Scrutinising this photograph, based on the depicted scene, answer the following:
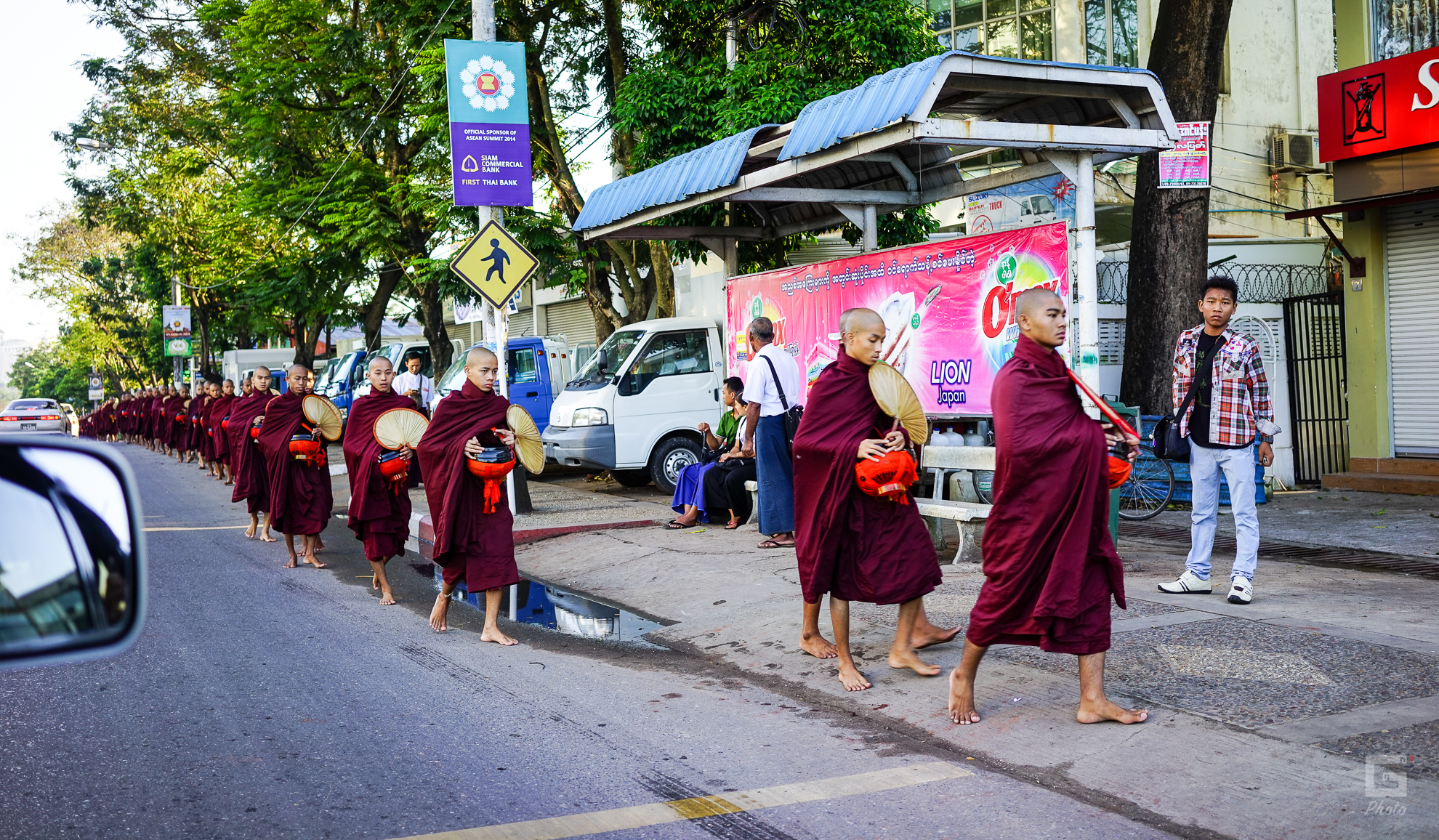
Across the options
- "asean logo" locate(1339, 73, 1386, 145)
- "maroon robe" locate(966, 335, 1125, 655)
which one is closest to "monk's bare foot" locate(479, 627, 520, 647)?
"maroon robe" locate(966, 335, 1125, 655)

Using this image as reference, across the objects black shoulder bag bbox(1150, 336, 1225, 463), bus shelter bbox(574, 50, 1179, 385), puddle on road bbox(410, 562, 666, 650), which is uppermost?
bus shelter bbox(574, 50, 1179, 385)

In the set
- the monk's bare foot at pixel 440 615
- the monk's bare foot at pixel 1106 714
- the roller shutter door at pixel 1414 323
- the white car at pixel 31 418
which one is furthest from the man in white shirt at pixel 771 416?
the white car at pixel 31 418

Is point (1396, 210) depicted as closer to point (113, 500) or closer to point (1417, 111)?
point (1417, 111)

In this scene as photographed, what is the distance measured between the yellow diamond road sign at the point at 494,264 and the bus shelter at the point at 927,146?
1185 mm

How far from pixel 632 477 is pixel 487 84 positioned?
6021 mm

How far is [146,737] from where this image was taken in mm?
5129

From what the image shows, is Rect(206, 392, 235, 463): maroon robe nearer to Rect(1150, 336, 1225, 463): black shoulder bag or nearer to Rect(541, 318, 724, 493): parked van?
Rect(541, 318, 724, 493): parked van

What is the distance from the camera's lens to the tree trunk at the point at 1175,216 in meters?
12.2

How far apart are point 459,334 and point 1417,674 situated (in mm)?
A: 38922

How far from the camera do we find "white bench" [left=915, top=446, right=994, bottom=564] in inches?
333

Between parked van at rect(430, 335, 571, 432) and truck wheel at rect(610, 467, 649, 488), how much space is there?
2573 millimetres

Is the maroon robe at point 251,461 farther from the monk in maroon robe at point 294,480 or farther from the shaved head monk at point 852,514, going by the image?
the shaved head monk at point 852,514

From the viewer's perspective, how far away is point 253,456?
39.0 feet

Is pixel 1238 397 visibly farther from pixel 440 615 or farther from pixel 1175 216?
pixel 1175 216
